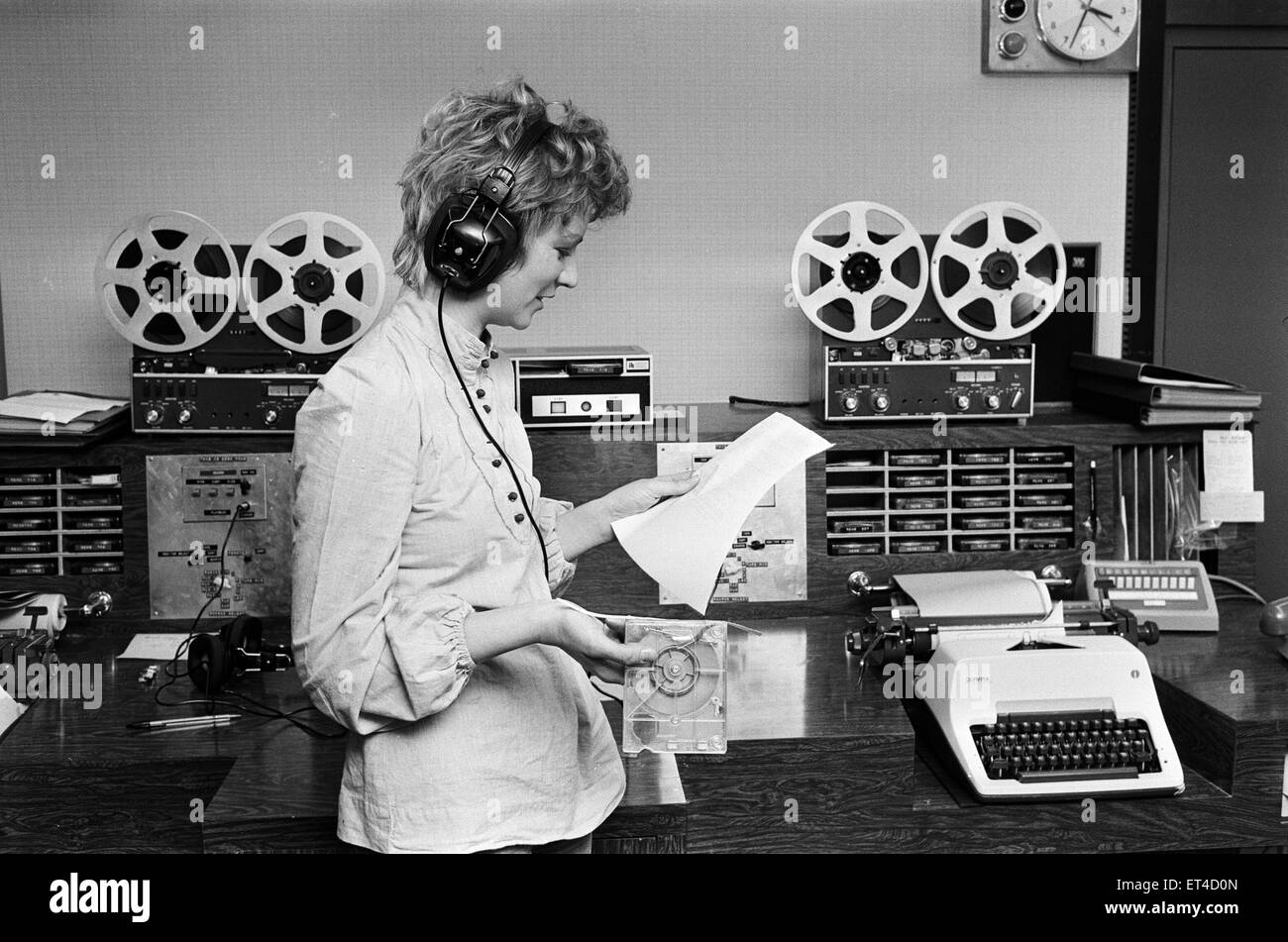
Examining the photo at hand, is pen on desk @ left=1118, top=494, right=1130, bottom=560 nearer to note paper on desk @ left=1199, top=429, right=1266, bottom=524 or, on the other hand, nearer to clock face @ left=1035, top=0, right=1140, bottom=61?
note paper on desk @ left=1199, top=429, right=1266, bottom=524

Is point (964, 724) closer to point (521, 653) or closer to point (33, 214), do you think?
point (521, 653)

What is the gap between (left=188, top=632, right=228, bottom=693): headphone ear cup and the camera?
2.17 meters

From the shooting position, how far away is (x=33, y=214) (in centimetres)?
276

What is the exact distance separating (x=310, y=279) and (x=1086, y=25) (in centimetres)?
186

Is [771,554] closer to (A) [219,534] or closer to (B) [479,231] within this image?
(A) [219,534]

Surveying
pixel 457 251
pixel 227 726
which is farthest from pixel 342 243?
pixel 457 251

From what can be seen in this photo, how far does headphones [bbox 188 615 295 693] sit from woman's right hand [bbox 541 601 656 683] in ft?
3.49

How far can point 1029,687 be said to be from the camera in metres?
2.15

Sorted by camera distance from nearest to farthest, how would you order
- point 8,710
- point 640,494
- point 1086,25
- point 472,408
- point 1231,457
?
point 472,408
point 640,494
point 8,710
point 1231,457
point 1086,25

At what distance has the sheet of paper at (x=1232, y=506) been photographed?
259 cm

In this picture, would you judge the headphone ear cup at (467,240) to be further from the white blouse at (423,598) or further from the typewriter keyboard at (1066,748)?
the typewriter keyboard at (1066,748)

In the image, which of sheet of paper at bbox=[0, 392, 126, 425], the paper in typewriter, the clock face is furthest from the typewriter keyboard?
sheet of paper at bbox=[0, 392, 126, 425]
